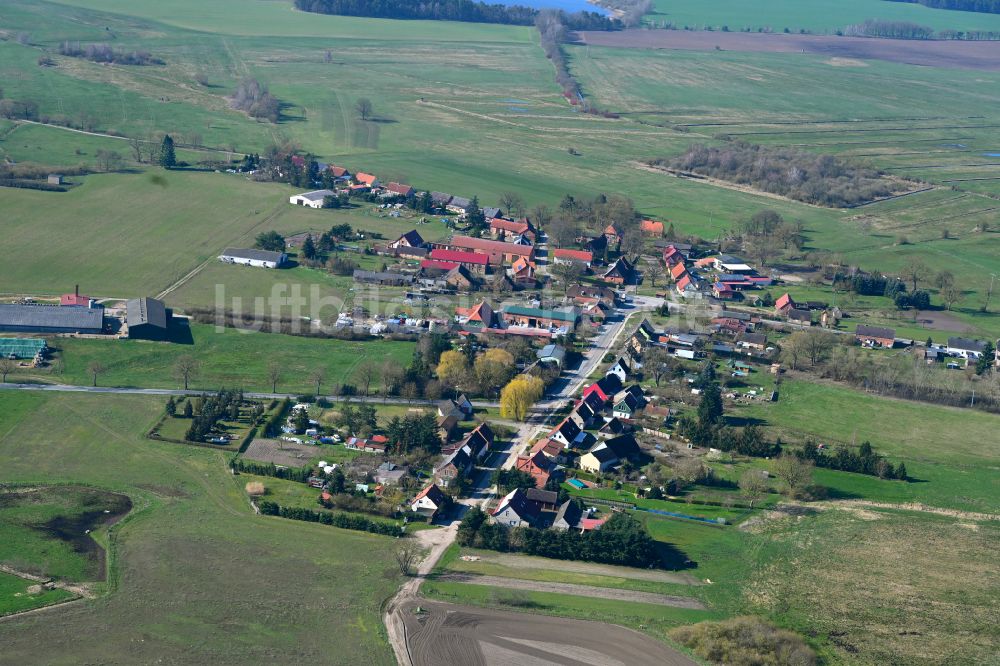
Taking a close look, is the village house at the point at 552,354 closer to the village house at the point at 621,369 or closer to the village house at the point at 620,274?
the village house at the point at 621,369

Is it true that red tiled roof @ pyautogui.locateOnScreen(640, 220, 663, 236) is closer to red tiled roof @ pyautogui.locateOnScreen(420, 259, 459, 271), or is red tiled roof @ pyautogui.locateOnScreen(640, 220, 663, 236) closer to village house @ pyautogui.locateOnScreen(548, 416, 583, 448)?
red tiled roof @ pyautogui.locateOnScreen(420, 259, 459, 271)

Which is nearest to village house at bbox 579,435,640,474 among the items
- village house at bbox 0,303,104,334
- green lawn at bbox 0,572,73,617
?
green lawn at bbox 0,572,73,617

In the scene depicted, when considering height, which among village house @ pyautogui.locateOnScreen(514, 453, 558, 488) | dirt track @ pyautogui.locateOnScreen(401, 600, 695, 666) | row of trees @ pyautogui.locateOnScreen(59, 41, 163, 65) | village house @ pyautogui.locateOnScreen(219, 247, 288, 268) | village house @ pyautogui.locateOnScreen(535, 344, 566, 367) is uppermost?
row of trees @ pyautogui.locateOnScreen(59, 41, 163, 65)

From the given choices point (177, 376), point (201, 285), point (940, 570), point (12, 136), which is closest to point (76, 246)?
point (201, 285)

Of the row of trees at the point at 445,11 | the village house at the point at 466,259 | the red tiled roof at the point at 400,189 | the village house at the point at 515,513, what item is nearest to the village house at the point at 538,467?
Result: the village house at the point at 515,513

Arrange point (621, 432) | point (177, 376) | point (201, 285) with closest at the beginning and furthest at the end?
point (621, 432), point (177, 376), point (201, 285)

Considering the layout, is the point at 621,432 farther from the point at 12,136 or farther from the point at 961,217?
the point at 12,136

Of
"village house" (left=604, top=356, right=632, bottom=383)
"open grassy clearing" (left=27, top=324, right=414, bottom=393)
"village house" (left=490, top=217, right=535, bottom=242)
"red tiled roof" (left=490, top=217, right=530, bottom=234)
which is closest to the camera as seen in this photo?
"open grassy clearing" (left=27, top=324, right=414, bottom=393)
